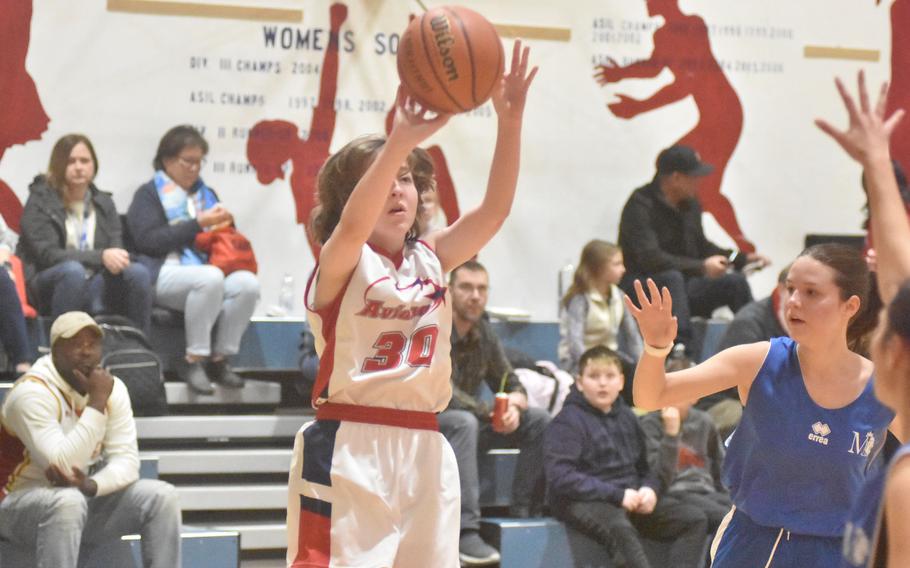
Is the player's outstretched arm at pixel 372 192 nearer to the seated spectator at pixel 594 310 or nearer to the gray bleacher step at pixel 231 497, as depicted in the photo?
the gray bleacher step at pixel 231 497

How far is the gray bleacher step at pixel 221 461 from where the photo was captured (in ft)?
24.5

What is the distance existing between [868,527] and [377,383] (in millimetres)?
1471

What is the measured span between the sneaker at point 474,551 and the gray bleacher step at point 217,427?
54.0 inches

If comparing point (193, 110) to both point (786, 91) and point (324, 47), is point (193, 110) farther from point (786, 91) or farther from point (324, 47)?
point (786, 91)

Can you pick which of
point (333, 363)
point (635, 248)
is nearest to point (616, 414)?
point (635, 248)

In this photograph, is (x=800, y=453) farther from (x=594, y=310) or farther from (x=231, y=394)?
(x=231, y=394)

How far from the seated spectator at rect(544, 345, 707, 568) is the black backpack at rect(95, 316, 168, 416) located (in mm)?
2204

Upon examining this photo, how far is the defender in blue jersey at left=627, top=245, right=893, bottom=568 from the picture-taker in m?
3.64

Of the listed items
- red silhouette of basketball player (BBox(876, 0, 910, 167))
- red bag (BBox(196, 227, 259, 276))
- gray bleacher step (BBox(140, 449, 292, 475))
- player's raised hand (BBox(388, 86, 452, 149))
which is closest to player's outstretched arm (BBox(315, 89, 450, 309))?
player's raised hand (BBox(388, 86, 452, 149))

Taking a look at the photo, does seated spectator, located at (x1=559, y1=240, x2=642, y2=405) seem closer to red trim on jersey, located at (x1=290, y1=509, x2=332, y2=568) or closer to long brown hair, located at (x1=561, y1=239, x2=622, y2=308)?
long brown hair, located at (x1=561, y1=239, x2=622, y2=308)

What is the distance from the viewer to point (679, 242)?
9.10 m

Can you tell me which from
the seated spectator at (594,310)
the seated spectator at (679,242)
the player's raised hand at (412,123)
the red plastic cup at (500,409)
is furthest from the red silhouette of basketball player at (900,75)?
the player's raised hand at (412,123)

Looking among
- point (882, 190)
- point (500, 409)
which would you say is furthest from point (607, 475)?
point (882, 190)

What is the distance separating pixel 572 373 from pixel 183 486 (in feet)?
8.06
